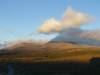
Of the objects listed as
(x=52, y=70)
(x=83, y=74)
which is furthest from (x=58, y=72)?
(x=83, y=74)

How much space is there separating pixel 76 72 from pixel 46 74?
15.9m

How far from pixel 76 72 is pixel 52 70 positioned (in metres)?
15.7

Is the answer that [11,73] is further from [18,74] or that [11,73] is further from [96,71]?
[96,71]

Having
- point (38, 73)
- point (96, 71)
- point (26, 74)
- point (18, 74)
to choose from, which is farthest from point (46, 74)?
point (96, 71)

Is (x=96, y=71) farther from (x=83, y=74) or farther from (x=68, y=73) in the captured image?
(x=68, y=73)

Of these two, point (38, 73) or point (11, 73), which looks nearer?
point (11, 73)

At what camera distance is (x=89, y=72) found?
109m

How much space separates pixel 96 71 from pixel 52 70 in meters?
30.7

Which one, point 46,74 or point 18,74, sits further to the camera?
point 46,74

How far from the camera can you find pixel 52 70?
12975cm

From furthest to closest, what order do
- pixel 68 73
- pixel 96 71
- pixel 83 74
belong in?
pixel 68 73 < pixel 83 74 < pixel 96 71

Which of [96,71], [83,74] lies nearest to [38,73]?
[83,74]

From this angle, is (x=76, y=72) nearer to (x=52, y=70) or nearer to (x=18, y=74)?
(x=52, y=70)

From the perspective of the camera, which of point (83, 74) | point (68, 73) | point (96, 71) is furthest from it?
point (68, 73)
